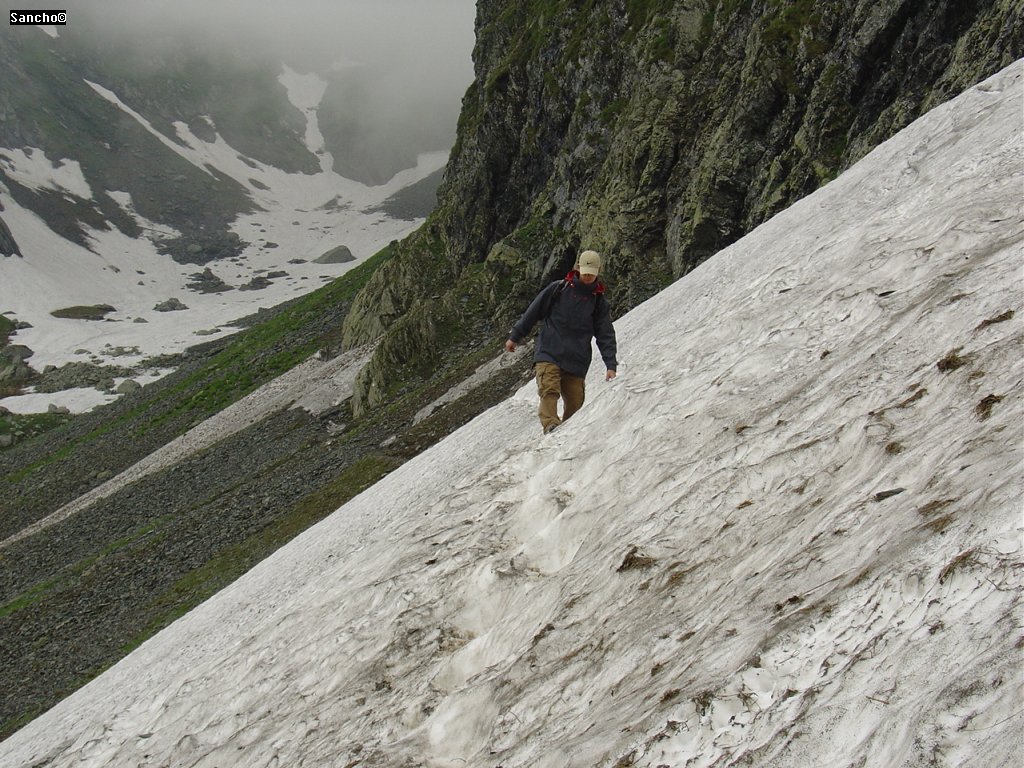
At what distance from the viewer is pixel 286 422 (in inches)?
1866

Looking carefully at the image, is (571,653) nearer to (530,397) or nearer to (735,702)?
(735,702)

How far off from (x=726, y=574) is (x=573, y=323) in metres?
6.10

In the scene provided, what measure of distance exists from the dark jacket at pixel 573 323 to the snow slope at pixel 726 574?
104 cm

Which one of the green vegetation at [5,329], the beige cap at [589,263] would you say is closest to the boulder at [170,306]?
the green vegetation at [5,329]

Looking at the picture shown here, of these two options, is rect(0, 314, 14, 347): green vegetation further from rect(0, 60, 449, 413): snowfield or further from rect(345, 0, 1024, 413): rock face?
rect(345, 0, 1024, 413): rock face

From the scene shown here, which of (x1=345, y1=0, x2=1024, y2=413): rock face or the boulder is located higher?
the boulder

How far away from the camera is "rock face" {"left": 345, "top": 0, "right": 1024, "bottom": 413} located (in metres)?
25.5

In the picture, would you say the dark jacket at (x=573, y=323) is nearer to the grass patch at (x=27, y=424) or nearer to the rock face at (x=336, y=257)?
the grass patch at (x=27, y=424)

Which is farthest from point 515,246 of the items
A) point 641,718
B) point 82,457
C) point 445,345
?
point 641,718

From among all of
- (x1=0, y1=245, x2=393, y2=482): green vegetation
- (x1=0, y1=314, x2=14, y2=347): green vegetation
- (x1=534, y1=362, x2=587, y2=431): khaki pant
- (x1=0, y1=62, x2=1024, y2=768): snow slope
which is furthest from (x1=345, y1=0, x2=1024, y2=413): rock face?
(x1=0, y1=314, x2=14, y2=347): green vegetation

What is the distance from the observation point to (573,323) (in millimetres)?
11492

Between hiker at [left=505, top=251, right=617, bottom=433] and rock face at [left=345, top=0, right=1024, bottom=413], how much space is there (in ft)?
56.0

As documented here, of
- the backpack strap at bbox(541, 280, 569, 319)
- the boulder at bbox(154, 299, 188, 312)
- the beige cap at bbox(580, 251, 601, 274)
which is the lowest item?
the backpack strap at bbox(541, 280, 569, 319)

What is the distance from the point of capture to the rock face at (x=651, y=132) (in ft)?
83.6
